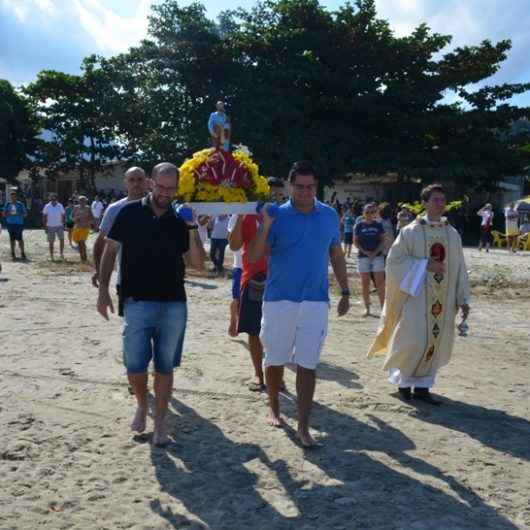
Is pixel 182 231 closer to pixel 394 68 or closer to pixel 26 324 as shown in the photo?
pixel 26 324

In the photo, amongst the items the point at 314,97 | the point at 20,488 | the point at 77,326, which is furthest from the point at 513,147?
the point at 20,488

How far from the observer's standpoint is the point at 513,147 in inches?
1345

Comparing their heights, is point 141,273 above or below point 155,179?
below

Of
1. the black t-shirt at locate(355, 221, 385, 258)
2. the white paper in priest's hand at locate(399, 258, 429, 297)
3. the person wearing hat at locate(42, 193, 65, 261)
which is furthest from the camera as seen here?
the person wearing hat at locate(42, 193, 65, 261)

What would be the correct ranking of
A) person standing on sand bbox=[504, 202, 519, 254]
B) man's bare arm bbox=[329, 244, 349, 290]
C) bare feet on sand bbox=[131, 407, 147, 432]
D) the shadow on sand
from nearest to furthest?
the shadow on sand → bare feet on sand bbox=[131, 407, 147, 432] → man's bare arm bbox=[329, 244, 349, 290] → person standing on sand bbox=[504, 202, 519, 254]

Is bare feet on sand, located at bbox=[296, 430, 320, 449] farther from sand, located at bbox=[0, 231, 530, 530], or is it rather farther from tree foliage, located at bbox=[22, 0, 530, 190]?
tree foliage, located at bbox=[22, 0, 530, 190]

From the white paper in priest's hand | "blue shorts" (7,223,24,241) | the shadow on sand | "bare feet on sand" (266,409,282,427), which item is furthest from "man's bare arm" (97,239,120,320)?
"blue shorts" (7,223,24,241)

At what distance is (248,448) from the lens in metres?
5.16

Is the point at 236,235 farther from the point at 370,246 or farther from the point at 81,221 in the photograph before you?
the point at 81,221

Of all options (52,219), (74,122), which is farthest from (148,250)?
(74,122)

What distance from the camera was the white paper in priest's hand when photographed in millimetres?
6379

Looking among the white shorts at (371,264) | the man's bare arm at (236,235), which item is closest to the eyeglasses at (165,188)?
the man's bare arm at (236,235)

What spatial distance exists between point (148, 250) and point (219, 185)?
2.37 feet

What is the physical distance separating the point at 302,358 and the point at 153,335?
1043mm
